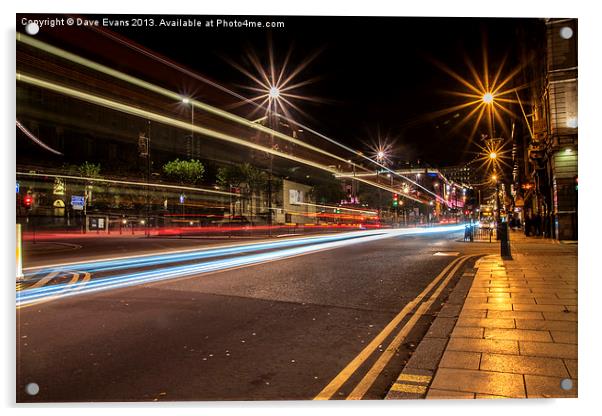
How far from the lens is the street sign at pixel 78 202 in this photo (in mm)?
36719

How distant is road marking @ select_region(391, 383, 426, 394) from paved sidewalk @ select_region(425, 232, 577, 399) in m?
0.09

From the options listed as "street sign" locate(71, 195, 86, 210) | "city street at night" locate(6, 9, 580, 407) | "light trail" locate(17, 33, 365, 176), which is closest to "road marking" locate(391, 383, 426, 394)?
"city street at night" locate(6, 9, 580, 407)

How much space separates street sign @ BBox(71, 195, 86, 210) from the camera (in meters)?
36.7

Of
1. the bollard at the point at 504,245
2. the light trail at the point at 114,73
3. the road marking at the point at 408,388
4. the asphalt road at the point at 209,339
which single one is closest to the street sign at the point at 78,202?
the light trail at the point at 114,73

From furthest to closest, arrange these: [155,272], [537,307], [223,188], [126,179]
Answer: [223,188]
[126,179]
[155,272]
[537,307]

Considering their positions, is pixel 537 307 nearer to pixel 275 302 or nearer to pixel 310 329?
pixel 310 329

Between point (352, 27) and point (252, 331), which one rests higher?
point (352, 27)

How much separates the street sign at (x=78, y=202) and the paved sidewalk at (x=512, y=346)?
119ft

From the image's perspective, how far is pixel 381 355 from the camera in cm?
467

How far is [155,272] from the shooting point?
36.1 ft

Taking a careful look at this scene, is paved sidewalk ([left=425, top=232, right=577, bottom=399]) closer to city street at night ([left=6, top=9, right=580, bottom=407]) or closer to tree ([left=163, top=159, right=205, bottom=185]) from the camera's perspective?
city street at night ([left=6, top=9, right=580, bottom=407])

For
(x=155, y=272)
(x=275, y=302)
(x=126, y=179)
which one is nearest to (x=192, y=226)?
(x=126, y=179)

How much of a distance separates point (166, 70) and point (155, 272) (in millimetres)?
6079

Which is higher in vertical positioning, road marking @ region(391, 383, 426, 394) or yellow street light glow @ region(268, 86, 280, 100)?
yellow street light glow @ region(268, 86, 280, 100)
